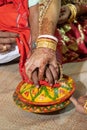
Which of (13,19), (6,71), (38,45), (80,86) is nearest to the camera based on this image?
(38,45)

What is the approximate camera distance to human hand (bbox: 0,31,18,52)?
1807 mm

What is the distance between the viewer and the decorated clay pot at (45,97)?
1.23 metres

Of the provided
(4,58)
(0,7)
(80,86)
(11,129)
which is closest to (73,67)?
(80,86)

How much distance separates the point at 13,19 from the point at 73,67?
456 millimetres

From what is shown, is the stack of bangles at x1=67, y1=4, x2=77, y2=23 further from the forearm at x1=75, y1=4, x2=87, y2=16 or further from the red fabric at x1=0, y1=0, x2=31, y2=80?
the red fabric at x1=0, y1=0, x2=31, y2=80

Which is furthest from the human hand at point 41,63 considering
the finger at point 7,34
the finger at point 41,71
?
the finger at point 7,34

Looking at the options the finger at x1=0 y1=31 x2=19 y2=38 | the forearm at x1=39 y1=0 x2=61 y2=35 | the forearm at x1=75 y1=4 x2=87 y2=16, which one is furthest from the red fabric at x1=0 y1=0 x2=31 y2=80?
the forearm at x1=75 y1=4 x2=87 y2=16

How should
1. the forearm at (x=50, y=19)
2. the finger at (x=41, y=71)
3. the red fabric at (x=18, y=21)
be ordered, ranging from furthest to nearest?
the red fabric at (x=18, y=21) → the forearm at (x=50, y=19) → the finger at (x=41, y=71)

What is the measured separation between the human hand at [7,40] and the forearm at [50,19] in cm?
45

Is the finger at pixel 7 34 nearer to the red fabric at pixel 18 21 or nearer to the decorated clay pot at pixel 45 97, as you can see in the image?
the red fabric at pixel 18 21

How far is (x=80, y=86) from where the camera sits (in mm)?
1527

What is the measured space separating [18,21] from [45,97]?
65cm

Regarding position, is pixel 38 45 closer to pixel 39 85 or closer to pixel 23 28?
pixel 39 85

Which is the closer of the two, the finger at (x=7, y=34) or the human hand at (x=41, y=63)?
the human hand at (x=41, y=63)
